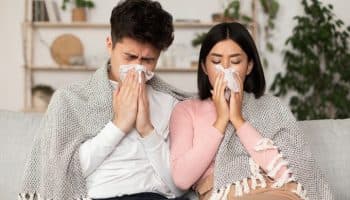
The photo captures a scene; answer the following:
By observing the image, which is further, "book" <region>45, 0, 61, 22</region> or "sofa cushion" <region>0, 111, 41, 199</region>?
→ "book" <region>45, 0, 61, 22</region>

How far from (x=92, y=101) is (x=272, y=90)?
223 centimetres

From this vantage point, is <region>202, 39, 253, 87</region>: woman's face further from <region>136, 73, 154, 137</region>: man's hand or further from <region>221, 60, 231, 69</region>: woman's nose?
<region>136, 73, 154, 137</region>: man's hand

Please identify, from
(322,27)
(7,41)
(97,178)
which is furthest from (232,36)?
(7,41)

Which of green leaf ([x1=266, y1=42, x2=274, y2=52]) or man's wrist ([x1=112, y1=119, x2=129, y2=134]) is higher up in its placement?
green leaf ([x1=266, y1=42, x2=274, y2=52])

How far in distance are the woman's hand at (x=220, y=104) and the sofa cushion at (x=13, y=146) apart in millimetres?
634

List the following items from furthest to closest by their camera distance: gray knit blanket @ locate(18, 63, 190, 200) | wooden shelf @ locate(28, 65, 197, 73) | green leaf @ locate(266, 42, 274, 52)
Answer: green leaf @ locate(266, 42, 274, 52) → wooden shelf @ locate(28, 65, 197, 73) → gray knit blanket @ locate(18, 63, 190, 200)

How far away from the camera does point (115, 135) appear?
146 cm

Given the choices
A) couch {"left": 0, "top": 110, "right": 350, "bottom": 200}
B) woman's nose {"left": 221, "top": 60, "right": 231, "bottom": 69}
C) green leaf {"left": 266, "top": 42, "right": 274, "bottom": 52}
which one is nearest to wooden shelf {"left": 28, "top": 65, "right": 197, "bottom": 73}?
green leaf {"left": 266, "top": 42, "right": 274, "bottom": 52}

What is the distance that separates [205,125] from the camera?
5.21ft

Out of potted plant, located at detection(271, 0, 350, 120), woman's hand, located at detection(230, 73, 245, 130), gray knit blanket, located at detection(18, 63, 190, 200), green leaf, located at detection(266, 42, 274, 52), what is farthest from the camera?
green leaf, located at detection(266, 42, 274, 52)

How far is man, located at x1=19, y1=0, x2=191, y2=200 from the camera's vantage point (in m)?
1.46

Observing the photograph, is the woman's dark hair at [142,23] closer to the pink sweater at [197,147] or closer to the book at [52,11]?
the pink sweater at [197,147]

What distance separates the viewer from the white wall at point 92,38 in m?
3.68

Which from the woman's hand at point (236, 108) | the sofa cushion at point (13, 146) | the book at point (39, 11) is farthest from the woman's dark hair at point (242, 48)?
the book at point (39, 11)
